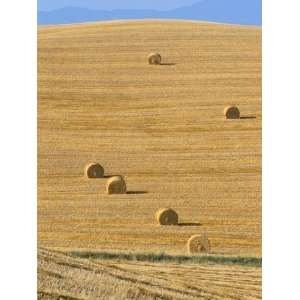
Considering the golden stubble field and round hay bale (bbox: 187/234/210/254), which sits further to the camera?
the golden stubble field

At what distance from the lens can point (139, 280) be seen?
1288 cm

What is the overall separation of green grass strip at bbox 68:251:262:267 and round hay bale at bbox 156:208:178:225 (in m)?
1.14

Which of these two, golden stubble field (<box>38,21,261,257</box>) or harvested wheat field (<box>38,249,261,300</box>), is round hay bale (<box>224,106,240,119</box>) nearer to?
golden stubble field (<box>38,21,261,257</box>)

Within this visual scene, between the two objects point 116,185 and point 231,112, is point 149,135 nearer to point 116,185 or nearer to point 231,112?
point 116,185

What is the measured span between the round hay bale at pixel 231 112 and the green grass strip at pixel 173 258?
20.0 ft

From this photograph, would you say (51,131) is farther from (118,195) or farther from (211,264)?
(211,264)

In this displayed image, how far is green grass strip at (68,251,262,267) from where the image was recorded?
1377 centimetres

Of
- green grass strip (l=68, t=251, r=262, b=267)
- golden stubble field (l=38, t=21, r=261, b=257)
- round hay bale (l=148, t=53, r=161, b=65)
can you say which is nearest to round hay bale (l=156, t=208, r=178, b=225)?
golden stubble field (l=38, t=21, r=261, b=257)

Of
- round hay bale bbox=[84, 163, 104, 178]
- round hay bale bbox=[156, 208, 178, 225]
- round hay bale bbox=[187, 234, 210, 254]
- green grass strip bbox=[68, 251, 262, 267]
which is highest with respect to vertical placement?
round hay bale bbox=[84, 163, 104, 178]

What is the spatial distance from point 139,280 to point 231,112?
773 cm

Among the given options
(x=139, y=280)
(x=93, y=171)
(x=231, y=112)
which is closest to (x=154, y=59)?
(x=231, y=112)

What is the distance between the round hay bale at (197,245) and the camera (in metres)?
14.1

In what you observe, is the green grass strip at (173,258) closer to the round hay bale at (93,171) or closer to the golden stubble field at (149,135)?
the golden stubble field at (149,135)
